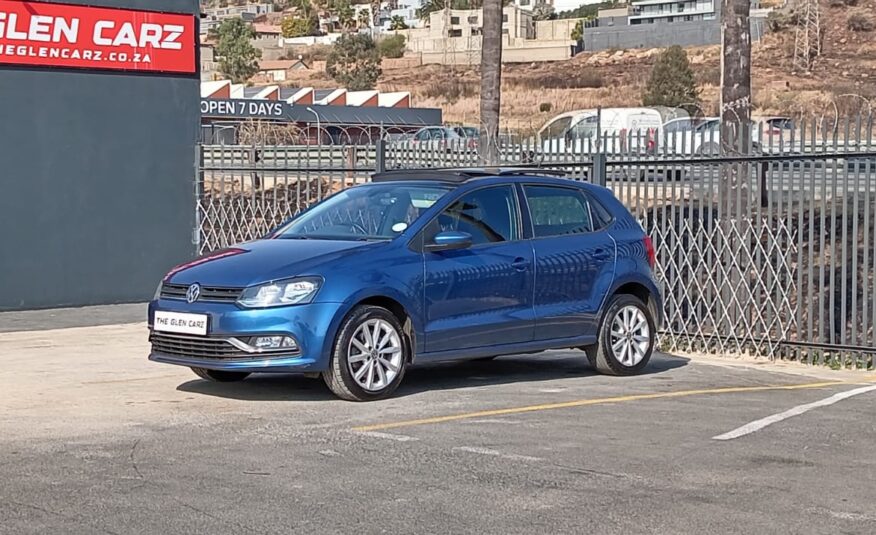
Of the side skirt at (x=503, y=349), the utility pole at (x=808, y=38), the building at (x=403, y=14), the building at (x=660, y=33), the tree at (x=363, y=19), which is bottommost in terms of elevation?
the side skirt at (x=503, y=349)

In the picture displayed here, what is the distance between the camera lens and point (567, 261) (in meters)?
11.2

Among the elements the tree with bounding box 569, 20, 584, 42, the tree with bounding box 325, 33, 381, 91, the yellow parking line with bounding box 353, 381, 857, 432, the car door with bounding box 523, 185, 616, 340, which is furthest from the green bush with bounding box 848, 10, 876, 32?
the car door with bounding box 523, 185, 616, 340

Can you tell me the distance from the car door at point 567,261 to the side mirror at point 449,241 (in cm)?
92

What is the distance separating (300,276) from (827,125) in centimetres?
552

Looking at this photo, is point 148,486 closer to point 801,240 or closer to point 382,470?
point 382,470

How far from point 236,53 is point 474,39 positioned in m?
21.6

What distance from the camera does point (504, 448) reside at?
8.17 m

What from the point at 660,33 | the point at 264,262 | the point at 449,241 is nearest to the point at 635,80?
the point at 660,33

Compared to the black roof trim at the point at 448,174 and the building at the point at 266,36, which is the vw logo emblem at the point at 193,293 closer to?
the black roof trim at the point at 448,174

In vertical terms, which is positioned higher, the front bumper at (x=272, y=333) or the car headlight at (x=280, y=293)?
the car headlight at (x=280, y=293)

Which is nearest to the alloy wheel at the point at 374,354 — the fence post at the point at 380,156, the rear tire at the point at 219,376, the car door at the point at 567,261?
the rear tire at the point at 219,376

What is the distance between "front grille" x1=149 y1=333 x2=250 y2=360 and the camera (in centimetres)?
952

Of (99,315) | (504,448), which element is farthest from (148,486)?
(99,315)

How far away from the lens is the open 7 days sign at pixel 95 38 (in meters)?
16.3
